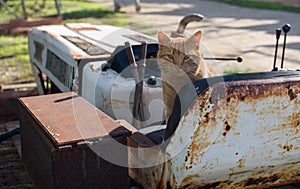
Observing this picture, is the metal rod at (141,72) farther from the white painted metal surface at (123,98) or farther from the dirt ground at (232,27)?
the dirt ground at (232,27)

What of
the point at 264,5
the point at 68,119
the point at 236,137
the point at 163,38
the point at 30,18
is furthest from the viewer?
the point at 264,5

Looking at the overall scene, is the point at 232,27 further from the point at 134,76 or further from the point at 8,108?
the point at 134,76

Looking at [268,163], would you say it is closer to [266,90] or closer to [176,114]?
[266,90]

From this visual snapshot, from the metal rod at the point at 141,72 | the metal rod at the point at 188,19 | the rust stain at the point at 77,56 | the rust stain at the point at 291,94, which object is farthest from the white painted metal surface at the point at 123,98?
the rust stain at the point at 291,94

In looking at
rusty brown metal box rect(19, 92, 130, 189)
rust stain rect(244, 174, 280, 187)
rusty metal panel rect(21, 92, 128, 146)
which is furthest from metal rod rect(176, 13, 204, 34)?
rust stain rect(244, 174, 280, 187)

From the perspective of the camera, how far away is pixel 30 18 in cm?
1376

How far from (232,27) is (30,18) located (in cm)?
534

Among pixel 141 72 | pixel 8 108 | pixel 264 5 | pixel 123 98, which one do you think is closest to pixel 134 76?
pixel 141 72

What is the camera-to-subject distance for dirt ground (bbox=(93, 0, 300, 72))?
8633mm

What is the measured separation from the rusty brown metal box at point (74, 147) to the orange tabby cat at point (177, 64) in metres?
0.43

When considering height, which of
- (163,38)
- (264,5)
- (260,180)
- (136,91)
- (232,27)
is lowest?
(232,27)

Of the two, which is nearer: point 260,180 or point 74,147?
point 74,147

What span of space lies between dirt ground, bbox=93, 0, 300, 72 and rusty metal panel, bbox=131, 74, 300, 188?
165 inches

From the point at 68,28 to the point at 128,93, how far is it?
85.0 inches
